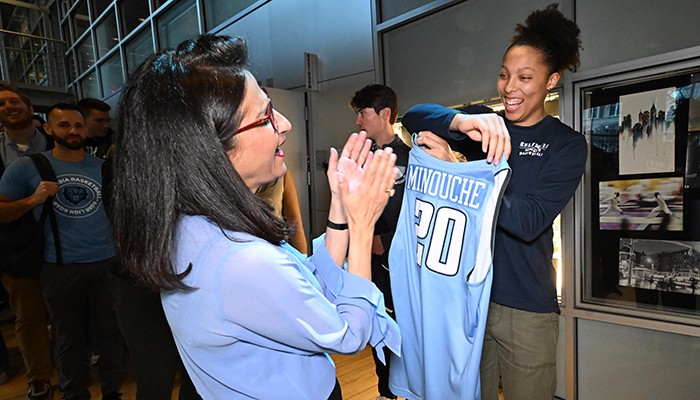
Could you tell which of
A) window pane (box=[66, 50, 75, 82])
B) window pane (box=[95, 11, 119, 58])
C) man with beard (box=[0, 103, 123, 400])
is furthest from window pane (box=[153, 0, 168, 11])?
window pane (box=[66, 50, 75, 82])

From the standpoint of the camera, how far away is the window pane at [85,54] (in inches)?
356

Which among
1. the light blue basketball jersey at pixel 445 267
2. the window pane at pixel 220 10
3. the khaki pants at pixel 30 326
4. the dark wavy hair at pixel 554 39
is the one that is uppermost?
the window pane at pixel 220 10

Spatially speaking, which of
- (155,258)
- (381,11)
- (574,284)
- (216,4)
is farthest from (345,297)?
(216,4)

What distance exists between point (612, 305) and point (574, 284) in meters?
0.21

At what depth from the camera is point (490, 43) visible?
2459 mm

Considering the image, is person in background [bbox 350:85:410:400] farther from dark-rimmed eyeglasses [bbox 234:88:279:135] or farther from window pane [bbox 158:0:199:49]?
window pane [bbox 158:0:199:49]

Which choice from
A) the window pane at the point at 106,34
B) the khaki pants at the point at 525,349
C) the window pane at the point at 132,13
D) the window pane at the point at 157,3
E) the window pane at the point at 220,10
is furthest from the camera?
the window pane at the point at 106,34

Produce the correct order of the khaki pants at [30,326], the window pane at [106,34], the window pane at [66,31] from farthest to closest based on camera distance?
the window pane at [66,31] < the window pane at [106,34] < the khaki pants at [30,326]

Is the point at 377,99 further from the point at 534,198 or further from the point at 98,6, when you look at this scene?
the point at 98,6

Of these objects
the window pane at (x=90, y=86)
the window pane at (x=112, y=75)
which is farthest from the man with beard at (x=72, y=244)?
the window pane at (x=90, y=86)

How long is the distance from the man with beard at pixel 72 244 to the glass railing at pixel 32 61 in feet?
29.4

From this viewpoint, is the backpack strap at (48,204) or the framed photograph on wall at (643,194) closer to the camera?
the framed photograph on wall at (643,194)

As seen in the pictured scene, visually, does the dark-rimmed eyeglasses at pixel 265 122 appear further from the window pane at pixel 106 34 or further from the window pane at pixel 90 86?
the window pane at pixel 90 86

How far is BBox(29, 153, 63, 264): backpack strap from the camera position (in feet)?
7.27
